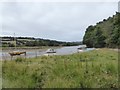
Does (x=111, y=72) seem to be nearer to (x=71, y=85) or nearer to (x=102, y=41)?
(x=71, y=85)

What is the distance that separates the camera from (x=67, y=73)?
31.5 feet

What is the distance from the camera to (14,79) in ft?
28.9

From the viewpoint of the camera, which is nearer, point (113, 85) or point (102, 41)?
point (113, 85)

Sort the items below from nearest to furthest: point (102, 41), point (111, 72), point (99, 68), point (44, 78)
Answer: point (44, 78) → point (111, 72) → point (99, 68) → point (102, 41)

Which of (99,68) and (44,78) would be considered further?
(99,68)

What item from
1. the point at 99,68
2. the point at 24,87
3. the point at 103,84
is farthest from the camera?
the point at 99,68

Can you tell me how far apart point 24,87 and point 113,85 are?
8.54ft

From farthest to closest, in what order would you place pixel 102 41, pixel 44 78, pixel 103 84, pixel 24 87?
pixel 102 41, pixel 44 78, pixel 103 84, pixel 24 87

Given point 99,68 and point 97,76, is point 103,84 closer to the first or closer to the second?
point 97,76

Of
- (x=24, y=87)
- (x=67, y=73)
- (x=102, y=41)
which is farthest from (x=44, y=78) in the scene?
(x=102, y=41)

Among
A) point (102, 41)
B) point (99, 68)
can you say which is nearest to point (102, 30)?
point (102, 41)

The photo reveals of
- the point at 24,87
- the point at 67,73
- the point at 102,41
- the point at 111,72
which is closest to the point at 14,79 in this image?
the point at 24,87

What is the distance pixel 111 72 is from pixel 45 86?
9.48 feet

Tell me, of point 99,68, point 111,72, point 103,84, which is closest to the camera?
point 103,84
